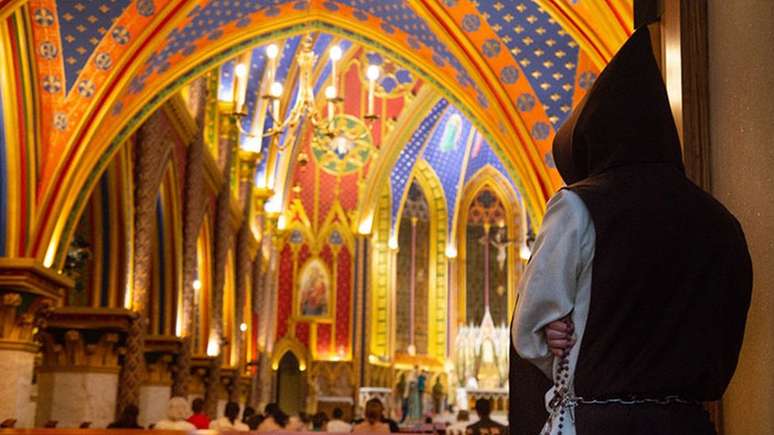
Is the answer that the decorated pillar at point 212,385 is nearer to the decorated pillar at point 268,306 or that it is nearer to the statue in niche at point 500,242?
the decorated pillar at point 268,306

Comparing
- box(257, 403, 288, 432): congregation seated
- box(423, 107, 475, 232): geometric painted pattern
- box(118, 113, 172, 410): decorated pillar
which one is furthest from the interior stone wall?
box(423, 107, 475, 232): geometric painted pattern

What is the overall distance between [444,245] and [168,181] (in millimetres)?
12522

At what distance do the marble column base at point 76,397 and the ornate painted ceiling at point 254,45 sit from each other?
167 cm

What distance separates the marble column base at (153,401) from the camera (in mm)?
13211

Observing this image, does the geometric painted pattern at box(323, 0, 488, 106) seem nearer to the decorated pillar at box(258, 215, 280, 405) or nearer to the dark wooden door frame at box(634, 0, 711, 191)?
the dark wooden door frame at box(634, 0, 711, 191)

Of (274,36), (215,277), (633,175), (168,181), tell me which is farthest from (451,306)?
(633,175)

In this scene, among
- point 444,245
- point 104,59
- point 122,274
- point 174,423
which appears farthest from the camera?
point 444,245

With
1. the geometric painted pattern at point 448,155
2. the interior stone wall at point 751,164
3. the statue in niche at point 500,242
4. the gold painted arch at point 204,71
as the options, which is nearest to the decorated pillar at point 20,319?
the gold painted arch at point 204,71

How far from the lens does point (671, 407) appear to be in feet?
7.05

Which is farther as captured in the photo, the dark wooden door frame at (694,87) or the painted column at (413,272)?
the painted column at (413,272)

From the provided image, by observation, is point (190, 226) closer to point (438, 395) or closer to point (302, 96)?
point (302, 96)

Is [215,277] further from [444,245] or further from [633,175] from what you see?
[633,175]

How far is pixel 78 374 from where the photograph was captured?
1076cm

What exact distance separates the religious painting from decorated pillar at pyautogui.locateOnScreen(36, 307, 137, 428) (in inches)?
508
